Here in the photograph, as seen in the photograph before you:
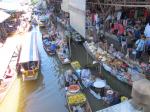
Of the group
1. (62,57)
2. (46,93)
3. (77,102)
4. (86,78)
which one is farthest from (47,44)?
(77,102)

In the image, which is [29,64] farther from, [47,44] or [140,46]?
[140,46]

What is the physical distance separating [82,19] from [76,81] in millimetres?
5566

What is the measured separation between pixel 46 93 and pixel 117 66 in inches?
197

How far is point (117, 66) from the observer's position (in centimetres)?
1516

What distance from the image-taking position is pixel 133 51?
46.3ft

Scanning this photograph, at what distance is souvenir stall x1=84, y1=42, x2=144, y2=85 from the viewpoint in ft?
44.6

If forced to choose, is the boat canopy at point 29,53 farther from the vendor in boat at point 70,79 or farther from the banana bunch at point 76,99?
the banana bunch at point 76,99

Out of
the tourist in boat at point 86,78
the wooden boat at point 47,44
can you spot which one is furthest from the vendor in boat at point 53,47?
the tourist in boat at point 86,78

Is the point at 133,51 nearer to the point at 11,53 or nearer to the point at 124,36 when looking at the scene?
the point at 124,36

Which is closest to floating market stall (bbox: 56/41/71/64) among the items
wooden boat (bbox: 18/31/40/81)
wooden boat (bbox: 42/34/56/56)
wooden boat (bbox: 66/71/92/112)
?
wooden boat (bbox: 42/34/56/56)

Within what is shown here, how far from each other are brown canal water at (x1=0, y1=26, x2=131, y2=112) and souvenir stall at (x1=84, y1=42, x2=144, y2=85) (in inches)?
21.2

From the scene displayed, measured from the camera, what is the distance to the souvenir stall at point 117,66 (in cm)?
1359

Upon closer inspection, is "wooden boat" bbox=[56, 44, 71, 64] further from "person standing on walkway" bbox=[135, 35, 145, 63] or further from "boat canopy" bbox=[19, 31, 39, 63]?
"person standing on walkway" bbox=[135, 35, 145, 63]

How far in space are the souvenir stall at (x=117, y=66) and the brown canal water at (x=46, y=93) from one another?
54 centimetres
